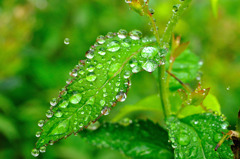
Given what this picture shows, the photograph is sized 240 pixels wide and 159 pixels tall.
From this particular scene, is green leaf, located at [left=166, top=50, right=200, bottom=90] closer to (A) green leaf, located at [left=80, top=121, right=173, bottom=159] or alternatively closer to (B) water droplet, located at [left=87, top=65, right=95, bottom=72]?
(A) green leaf, located at [left=80, top=121, right=173, bottom=159]

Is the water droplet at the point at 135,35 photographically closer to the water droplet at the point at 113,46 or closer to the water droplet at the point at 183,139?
the water droplet at the point at 113,46

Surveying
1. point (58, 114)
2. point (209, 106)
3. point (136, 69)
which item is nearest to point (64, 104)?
point (58, 114)

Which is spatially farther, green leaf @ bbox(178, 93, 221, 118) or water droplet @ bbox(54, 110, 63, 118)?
green leaf @ bbox(178, 93, 221, 118)

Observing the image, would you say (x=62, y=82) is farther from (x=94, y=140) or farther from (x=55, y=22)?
(x=94, y=140)

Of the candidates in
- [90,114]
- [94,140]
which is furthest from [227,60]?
[90,114]

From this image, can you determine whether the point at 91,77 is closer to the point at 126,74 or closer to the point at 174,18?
the point at 126,74

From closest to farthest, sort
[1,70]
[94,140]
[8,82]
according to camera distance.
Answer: [94,140] < [8,82] < [1,70]

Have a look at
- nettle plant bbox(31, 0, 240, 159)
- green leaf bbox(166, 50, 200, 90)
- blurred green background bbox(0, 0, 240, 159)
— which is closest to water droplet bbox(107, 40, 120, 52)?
nettle plant bbox(31, 0, 240, 159)
